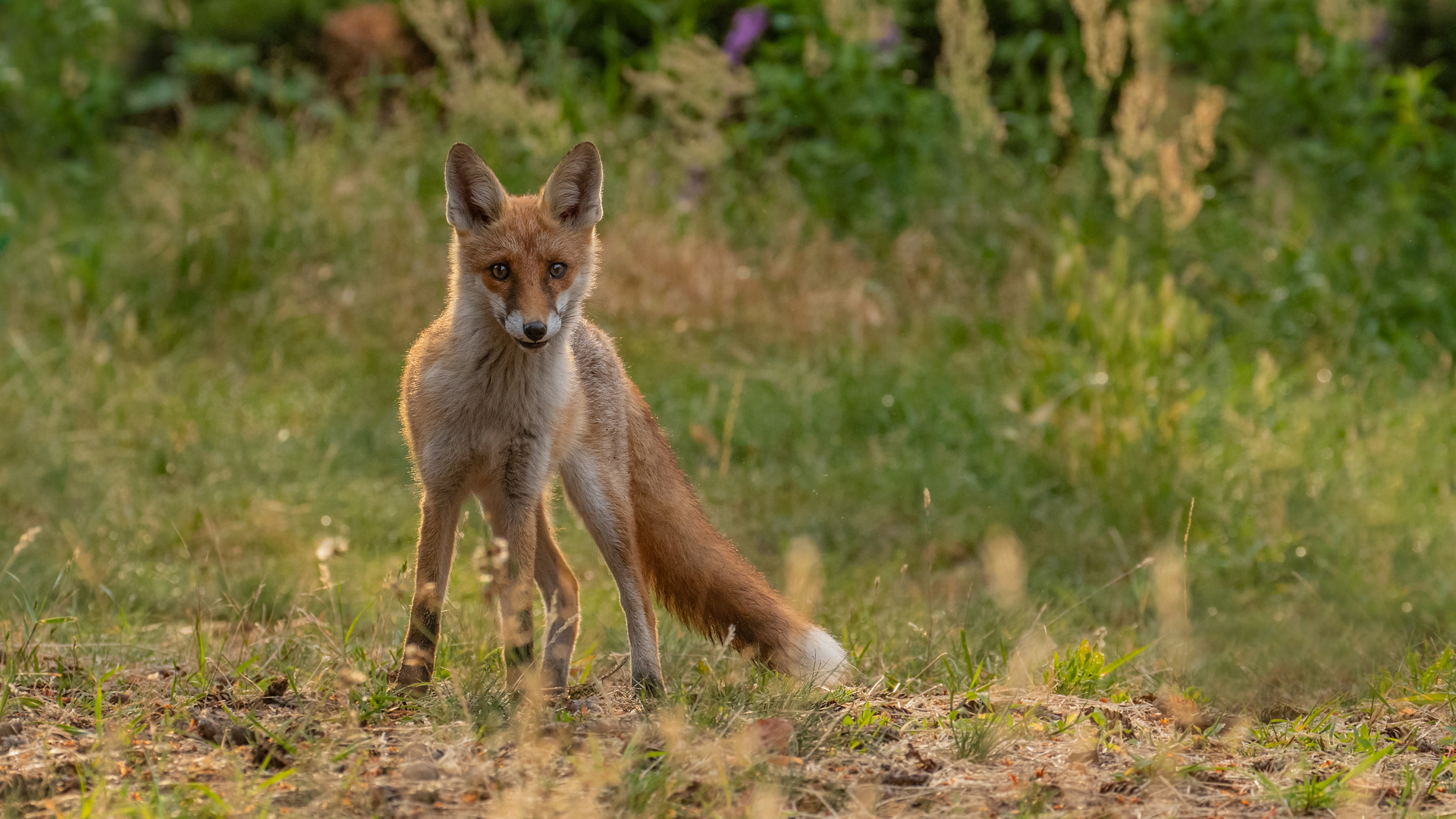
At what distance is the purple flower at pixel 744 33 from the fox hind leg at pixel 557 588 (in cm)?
583

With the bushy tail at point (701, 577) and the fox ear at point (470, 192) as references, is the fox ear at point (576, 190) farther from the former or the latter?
the bushy tail at point (701, 577)

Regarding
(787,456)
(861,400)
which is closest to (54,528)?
(787,456)

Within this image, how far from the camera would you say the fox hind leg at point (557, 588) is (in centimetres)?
361

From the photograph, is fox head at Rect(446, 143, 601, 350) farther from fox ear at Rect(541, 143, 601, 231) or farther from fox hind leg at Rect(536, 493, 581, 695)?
fox hind leg at Rect(536, 493, 581, 695)

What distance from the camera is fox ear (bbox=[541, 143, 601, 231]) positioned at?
137 inches

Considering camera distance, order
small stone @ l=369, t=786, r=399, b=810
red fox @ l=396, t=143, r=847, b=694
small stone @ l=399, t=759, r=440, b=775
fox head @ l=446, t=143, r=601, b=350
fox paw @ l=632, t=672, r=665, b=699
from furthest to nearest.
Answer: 1. fox paw @ l=632, t=672, r=665, b=699
2. red fox @ l=396, t=143, r=847, b=694
3. fox head @ l=446, t=143, r=601, b=350
4. small stone @ l=399, t=759, r=440, b=775
5. small stone @ l=369, t=786, r=399, b=810

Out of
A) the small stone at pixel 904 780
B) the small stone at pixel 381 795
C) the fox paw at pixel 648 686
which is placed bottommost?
the fox paw at pixel 648 686

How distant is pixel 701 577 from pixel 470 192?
126 cm

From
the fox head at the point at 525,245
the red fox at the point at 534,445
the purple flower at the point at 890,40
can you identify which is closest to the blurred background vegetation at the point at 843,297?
the purple flower at the point at 890,40

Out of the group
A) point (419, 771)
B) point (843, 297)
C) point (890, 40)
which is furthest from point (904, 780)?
point (890, 40)

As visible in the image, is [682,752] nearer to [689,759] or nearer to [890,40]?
[689,759]

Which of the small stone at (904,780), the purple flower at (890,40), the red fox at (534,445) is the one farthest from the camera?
the purple flower at (890,40)

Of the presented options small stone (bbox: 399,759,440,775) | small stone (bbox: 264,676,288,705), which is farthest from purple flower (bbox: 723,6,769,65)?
small stone (bbox: 399,759,440,775)

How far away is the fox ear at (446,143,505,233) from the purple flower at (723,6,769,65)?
5867 mm
